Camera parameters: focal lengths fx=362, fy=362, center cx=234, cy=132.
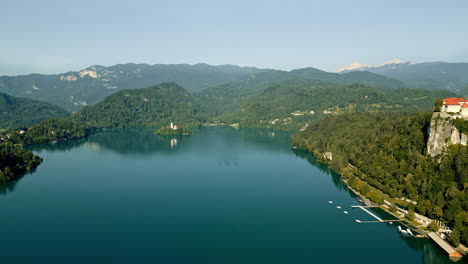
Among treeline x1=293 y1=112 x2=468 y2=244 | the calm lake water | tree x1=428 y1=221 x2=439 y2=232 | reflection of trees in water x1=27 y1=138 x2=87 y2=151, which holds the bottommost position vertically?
the calm lake water

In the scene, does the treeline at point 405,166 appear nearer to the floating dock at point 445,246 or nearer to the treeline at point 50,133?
the floating dock at point 445,246

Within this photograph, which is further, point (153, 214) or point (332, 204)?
point (332, 204)

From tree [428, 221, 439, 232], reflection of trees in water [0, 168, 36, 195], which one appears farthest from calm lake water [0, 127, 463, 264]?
tree [428, 221, 439, 232]

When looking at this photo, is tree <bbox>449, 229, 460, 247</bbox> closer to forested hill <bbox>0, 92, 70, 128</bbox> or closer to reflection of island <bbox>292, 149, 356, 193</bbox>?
reflection of island <bbox>292, 149, 356, 193</bbox>

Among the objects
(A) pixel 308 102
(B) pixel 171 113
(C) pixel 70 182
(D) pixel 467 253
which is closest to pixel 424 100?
(A) pixel 308 102

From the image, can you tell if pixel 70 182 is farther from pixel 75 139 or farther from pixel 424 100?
pixel 424 100

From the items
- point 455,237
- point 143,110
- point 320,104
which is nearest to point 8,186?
point 455,237

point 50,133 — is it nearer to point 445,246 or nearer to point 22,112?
point 22,112
